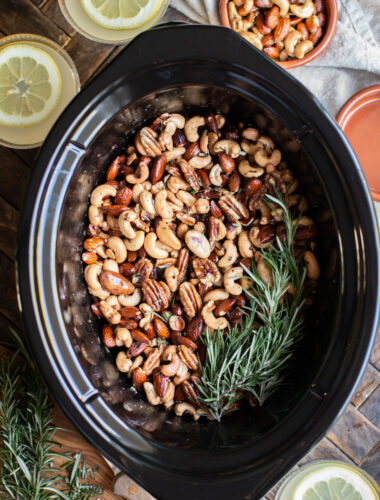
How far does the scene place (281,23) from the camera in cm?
100

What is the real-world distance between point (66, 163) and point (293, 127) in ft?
1.26

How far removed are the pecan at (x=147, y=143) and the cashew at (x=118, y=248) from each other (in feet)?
0.56

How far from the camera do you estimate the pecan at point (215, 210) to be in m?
0.89

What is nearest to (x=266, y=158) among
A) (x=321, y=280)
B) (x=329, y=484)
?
(x=321, y=280)

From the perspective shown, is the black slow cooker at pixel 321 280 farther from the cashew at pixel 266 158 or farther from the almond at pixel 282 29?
the almond at pixel 282 29

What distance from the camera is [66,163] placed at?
78 centimetres

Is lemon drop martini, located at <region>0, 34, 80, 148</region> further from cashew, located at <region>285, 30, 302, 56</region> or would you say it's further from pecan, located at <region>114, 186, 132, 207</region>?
cashew, located at <region>285, 30, 302, 56</region>

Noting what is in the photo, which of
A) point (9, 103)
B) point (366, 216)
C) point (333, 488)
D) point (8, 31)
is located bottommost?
point (333, 488)

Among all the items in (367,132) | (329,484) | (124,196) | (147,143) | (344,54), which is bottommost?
(329,484)

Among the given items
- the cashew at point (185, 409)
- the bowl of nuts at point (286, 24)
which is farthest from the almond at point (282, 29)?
the cashew at point (185, 409)

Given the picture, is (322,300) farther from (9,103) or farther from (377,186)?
(9,103)

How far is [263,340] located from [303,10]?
69cm

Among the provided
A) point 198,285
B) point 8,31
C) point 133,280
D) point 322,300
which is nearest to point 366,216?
point 322,300

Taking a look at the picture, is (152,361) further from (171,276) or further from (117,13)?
(117,13)
